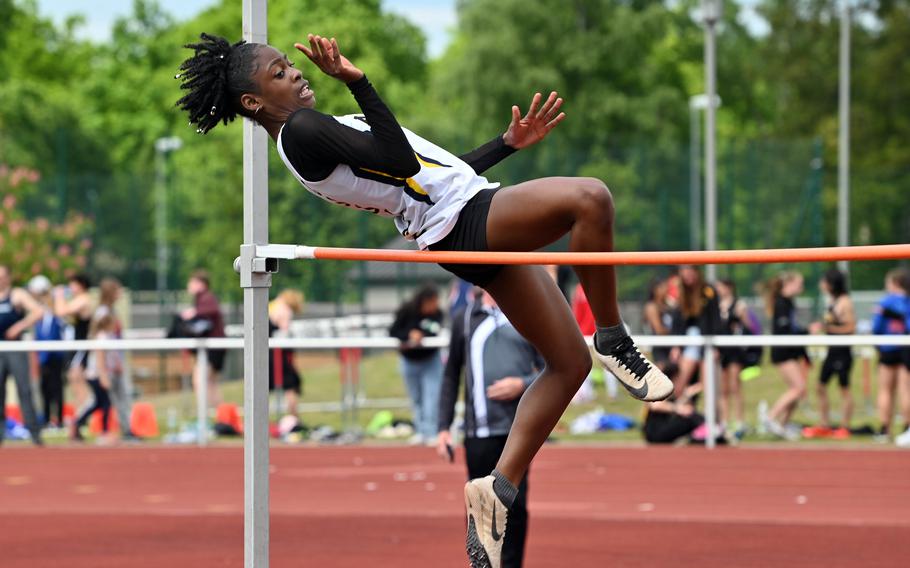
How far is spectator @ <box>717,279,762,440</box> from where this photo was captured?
12.8 metres

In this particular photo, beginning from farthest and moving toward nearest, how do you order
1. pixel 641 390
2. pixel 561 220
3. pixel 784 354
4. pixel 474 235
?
pixel 784 354 < pixel 641 390 < pixel 474 235 < pixel 561 220

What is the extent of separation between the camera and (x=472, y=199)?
14.5 feet

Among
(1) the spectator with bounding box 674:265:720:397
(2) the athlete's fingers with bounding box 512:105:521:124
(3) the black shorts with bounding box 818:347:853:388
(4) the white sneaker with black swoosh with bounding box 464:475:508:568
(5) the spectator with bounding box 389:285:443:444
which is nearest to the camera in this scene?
(2) the athlete's fingers with bounding box 512:105:521:124

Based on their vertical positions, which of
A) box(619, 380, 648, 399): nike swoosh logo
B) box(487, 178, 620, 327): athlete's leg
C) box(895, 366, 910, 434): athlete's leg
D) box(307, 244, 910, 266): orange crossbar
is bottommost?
box(895, 366, 910, 434): athlete's leg

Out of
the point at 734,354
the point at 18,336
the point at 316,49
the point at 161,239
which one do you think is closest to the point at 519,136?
the point at 316,49

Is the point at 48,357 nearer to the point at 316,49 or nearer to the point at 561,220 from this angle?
the point at 316,49

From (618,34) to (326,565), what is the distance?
28915mm

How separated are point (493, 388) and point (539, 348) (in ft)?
6.10

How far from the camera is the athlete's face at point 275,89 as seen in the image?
14.2 ft

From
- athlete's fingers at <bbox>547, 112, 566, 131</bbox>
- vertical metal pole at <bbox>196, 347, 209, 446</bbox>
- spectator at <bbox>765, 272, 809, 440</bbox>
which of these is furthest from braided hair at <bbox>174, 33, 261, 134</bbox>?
spectator at <bbox>765, 272, 809, 440</bbox>

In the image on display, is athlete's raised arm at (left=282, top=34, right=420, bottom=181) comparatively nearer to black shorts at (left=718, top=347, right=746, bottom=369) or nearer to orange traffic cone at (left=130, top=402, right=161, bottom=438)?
black shorts at (left=718, top=347, right=746, bottom=369)

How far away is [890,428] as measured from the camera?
12562 millimetres

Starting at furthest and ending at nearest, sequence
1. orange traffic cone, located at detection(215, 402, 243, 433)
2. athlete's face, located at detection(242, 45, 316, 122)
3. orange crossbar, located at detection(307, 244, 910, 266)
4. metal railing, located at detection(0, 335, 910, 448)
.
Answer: orange traffic cone, located at detection(215, 402, 243, 433) < metal railing, located at detection(0, 335, 910, 448) < athlete's face, located at detection(242, 45, 316, 122) < orange crossbar, located at detection(307, 244, 910, 266)

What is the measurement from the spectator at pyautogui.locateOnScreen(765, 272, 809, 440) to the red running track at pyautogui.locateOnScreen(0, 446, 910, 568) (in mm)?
732
